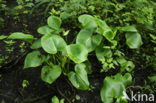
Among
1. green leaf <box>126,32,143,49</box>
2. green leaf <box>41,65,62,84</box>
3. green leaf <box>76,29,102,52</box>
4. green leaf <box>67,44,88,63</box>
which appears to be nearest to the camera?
green leaf <box>67,44,88,63</box>

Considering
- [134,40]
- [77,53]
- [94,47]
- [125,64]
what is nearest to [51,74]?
[77,53]

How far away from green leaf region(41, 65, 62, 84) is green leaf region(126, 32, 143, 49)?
0.94 m

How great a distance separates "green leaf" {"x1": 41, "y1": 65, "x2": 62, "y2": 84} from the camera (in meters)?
1.25

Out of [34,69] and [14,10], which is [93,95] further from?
[14,10]

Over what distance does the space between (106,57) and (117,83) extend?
0.40 m

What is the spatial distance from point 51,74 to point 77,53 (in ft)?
1.09

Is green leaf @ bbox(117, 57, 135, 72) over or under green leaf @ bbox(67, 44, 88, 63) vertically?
under

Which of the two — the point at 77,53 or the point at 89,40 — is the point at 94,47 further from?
the point at 77,53

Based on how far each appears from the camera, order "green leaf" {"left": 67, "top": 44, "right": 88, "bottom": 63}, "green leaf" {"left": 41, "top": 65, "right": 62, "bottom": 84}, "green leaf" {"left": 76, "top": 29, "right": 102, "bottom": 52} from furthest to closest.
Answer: "green leaf" {"left": 76, "top": 29, "right": 102, "bottom": 52} → "green leaf" {"left": 41, "top": 65, "right": 62, "bottom": 84} → "green leaf" {"left": 67, "top": 44, "right": 88, "bottom": 63}

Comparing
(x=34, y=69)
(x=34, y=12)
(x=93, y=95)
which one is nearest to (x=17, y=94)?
(x=34, y=69)

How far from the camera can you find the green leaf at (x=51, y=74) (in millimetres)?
1255

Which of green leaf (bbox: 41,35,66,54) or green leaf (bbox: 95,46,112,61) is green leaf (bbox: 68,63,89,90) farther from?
green leaf (bbox: 95,46,112,61)

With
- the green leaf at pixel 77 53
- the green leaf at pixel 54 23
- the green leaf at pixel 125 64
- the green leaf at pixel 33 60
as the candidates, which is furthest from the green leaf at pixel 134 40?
the green leaf at pixel 33 60

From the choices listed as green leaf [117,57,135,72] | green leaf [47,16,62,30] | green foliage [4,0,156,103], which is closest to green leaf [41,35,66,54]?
green foliage [4,0,156,103]
